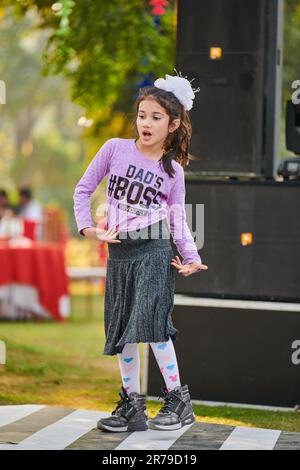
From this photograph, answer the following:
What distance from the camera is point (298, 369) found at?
5.62 m

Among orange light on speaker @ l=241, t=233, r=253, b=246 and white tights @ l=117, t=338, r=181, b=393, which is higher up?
orange light on speaker @ l=241, t=233, r=253, b=246

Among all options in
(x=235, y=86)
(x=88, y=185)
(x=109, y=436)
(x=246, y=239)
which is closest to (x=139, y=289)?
(x=88, y=185)

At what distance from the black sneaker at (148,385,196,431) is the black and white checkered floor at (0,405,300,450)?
31 mm

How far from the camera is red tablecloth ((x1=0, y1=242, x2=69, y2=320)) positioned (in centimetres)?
1173

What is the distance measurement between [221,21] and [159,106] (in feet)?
4.96

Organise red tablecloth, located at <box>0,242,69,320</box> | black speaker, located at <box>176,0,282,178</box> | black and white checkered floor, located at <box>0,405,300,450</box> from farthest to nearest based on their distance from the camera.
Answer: red tablecloth, located at <box>0,242,69,320</box> → black speaker, located at <box>176,0,282,178</box> → black and white checkered floor, located at <box>0,405,300,450</box>

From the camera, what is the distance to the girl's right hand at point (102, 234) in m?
4.30

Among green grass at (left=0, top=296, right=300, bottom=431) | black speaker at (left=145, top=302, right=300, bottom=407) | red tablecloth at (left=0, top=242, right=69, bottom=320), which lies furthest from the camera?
red tablecloth at (left=0, top=242, right=69, bottom=320)

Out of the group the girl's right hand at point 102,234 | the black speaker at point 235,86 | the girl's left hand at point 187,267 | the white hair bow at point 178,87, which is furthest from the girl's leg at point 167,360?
the black speaker at point 235,86

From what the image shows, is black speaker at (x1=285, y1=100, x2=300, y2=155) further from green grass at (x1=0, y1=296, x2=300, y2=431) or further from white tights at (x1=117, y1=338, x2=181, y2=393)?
white tights at (x1=117, y1=338, x2=181, y2=393)

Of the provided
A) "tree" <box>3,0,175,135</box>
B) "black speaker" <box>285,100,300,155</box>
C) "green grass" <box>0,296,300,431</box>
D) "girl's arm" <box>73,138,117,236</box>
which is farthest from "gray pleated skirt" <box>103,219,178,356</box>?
"tree" <box>3,0,175,135</box>

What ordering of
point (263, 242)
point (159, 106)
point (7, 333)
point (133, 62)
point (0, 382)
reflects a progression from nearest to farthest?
point (159, 106)
point (263, 242)
point (0, 382)
point (133, 62)
point (7, 333)

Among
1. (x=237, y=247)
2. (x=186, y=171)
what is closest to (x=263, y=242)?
(x=237, y=247)
